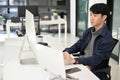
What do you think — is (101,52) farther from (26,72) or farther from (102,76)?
(26,72)

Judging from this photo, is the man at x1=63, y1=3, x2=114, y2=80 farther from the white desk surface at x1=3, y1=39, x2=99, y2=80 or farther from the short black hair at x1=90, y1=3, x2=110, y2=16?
the white desk surface at x1=3, y1=39, x2=99, y2=80

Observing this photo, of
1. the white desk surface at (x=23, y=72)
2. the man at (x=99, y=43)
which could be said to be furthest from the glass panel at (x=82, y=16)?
the white desk surface at (x=23, y=72)

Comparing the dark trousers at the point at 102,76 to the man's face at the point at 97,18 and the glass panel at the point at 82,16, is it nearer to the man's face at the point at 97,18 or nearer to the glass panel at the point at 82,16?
the man's face at the point at 97,18

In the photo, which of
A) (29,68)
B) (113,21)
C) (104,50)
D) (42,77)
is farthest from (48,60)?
(113,21)

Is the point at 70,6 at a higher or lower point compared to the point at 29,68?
higher

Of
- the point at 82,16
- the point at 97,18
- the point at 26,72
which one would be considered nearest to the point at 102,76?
the point at 97,18

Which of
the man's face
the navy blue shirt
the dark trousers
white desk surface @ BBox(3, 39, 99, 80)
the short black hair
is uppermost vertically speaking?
the short black hair

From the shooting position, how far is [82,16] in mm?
6801

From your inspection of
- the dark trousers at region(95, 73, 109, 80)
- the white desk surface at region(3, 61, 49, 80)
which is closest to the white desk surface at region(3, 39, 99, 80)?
the white desk surface at region(3, 61, 49, 80)

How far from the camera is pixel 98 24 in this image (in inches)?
96.0

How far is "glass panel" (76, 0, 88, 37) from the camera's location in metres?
6.48

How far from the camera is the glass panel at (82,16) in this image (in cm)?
648

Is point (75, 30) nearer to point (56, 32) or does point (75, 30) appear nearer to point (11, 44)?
point (56, 32)

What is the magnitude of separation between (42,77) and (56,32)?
20.0 ft
